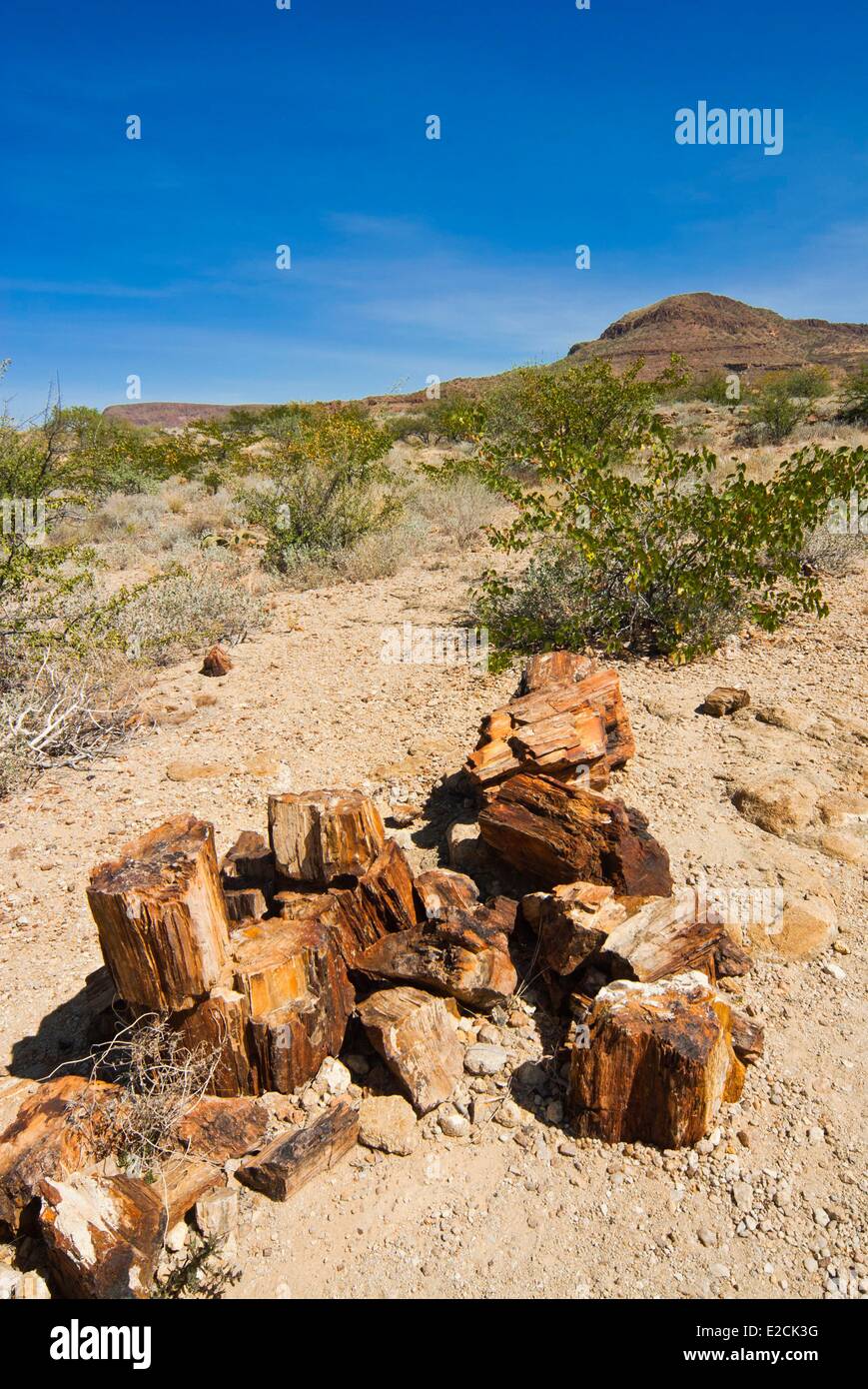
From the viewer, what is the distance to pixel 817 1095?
99.3 inches

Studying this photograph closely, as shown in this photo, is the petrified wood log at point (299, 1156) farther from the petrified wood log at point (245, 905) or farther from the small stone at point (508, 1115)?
the petrified wood log at point (245, 905)

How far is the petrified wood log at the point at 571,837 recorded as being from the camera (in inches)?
126

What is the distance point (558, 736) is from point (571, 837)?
74cm

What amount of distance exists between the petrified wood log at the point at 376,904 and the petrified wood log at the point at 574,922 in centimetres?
57

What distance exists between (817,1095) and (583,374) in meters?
14.5

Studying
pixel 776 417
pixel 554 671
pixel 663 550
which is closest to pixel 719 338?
pixel 776 417

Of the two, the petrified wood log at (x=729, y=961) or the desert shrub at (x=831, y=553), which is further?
the desert shrub at (x=831, y=553)

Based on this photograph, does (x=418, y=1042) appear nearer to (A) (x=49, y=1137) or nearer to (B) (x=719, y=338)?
(A) (x=49, y=1137)

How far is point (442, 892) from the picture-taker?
3.20 meters

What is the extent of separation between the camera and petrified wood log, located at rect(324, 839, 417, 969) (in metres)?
3.03

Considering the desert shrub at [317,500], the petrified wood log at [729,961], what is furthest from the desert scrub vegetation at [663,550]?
the desert shrub at [317,500]

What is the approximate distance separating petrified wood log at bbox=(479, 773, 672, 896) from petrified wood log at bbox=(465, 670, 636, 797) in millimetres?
182

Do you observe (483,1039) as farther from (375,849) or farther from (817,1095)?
(817,1095)
